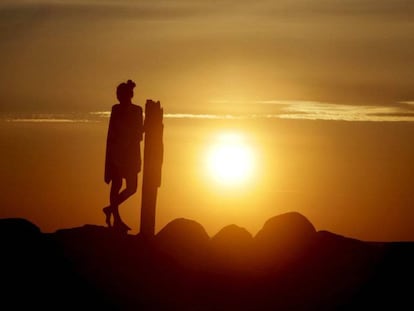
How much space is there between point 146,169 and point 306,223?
5.18 metres

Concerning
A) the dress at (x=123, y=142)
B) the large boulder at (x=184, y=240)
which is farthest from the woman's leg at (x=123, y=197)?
the large boulder at (x=184, y=240)

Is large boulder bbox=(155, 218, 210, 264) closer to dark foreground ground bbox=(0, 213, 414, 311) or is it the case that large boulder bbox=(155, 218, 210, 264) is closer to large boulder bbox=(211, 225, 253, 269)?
dark foreground ground bbox=(0, 213, 414, 311)

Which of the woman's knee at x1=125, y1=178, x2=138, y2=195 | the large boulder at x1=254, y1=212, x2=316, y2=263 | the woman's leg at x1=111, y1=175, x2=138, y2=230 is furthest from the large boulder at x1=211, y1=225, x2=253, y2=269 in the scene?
the woman's knee at x1=125, y1=178, x2=138, y2=195

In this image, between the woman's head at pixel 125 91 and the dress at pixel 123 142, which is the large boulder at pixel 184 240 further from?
the woman's head at pixel 125 91

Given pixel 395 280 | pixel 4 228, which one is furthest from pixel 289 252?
pixel 4 228

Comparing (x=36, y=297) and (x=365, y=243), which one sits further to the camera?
(x=365, y=243)

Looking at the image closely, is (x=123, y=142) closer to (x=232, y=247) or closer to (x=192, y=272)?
(x=192, y=272)

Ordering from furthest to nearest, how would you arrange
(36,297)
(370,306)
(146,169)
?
(146,169), (370,306), (36,297)

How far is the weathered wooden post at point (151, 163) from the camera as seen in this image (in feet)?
102

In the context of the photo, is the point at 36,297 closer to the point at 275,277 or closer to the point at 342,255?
the point at 275,277

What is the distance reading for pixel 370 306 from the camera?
96.5 feet

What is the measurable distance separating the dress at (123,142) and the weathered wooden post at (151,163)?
28.2 inches

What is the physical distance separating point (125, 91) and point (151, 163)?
2334mm

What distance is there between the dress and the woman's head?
7.1 inches
